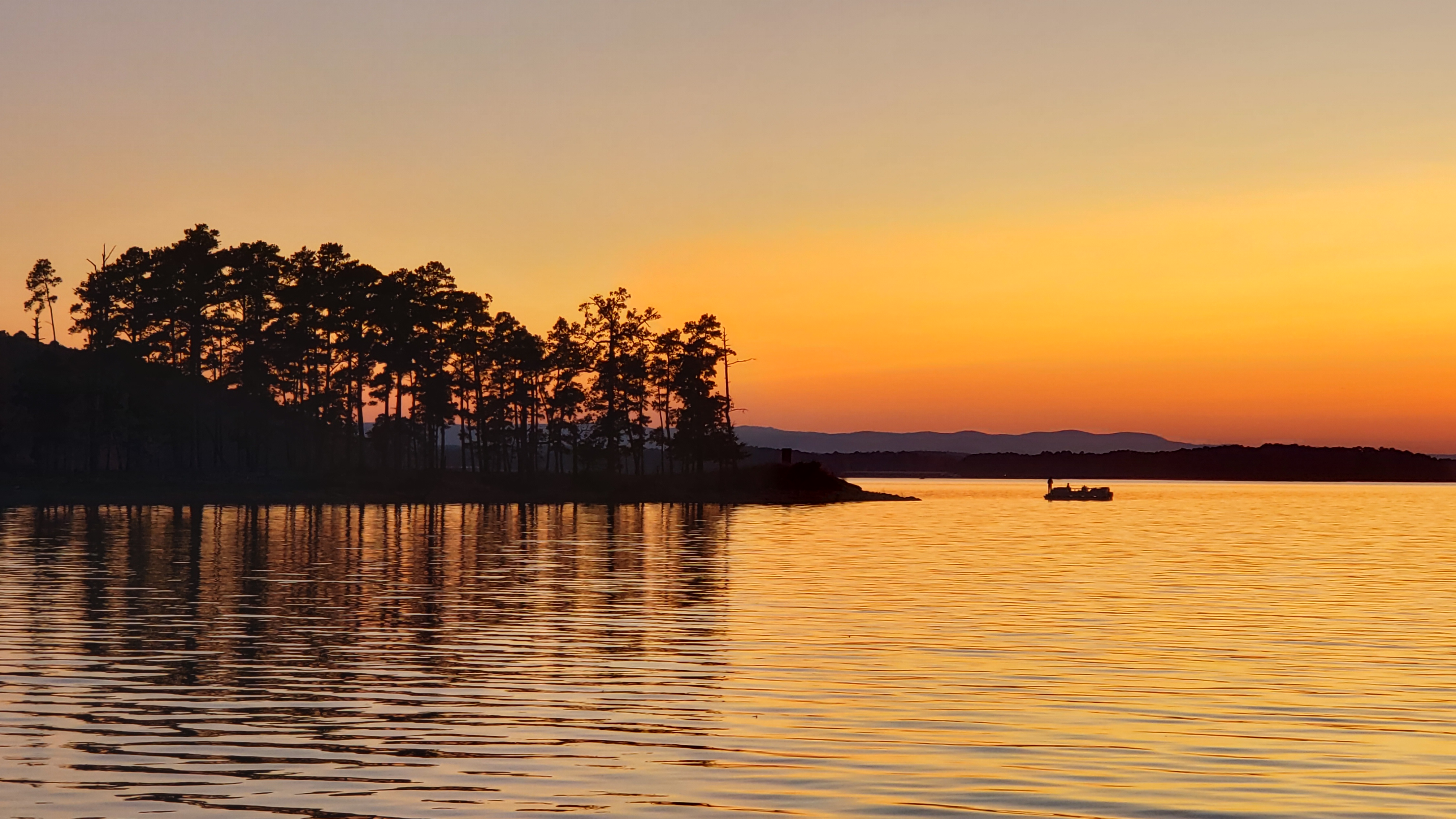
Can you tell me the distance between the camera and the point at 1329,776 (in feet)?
56.0

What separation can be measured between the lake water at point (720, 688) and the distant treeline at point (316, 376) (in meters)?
85.7

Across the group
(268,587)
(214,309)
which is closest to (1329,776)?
(268,587)

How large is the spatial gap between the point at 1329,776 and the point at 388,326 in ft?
446

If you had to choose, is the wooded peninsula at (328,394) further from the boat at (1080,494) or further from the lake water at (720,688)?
the lake water at (720,688)

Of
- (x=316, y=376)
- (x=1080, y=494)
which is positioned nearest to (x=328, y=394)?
(x=316, y=376)

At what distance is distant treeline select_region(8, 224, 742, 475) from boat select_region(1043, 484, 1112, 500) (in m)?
50.0

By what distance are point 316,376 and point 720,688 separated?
136 meters

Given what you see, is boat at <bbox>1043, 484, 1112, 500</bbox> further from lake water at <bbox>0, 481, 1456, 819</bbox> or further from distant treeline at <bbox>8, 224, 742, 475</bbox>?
lake water at <bbox>0, 481, 1456, 819</bbox>

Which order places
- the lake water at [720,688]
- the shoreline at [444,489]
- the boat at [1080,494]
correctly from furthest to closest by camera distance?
the boat at [1080,494] → the shoreline at [444,489] → the lake water at [720,688]

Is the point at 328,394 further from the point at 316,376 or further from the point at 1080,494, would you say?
the point at 1080,494

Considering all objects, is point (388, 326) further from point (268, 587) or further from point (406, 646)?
point (406, 646)

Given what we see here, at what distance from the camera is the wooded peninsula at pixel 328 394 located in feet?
449

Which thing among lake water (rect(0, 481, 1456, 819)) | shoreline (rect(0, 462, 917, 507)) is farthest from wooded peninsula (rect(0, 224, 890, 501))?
lake water (rect(0, 481, 1456, 819))

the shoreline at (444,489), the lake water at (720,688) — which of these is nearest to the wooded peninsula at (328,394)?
the shoreline at (444,489)
